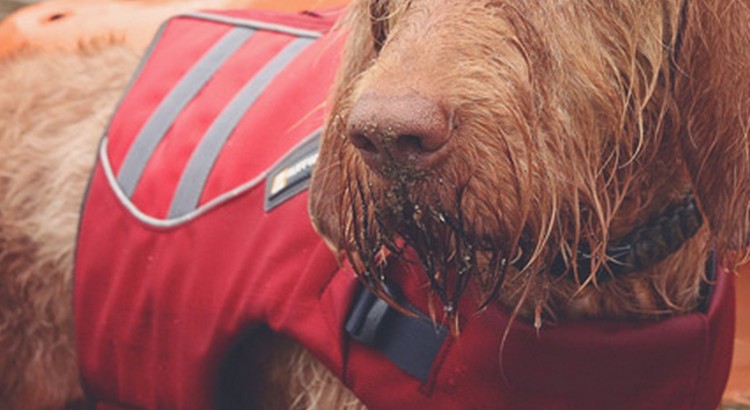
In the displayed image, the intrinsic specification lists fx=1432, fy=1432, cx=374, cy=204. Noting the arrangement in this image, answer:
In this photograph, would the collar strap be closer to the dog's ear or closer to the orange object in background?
the dog's ear

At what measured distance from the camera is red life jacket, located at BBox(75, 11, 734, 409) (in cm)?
237

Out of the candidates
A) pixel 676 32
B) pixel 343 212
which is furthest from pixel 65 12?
pixel 676 32

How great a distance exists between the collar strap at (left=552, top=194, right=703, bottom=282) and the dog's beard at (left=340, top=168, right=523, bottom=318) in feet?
0.77

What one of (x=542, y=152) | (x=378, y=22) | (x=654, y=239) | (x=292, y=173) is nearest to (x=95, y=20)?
(x=292, y=173)

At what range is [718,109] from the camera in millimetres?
2178

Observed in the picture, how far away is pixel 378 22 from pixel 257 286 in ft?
1.95

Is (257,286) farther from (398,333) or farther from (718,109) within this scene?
(718,109)

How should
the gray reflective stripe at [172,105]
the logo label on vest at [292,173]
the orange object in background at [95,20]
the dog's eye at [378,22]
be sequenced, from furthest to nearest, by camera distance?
the orange object in background at [95,20] < the gray reflective stripe at [172,105] < the logo label on vest at [292,173] < the dog's eye at [378,22]

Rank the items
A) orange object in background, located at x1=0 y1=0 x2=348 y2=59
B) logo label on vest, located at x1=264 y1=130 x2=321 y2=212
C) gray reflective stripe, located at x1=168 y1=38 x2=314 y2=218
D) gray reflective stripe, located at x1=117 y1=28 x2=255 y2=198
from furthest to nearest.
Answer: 1. orange object in background, located at x1=0 y1=0 x2=348 y2=59
2. gray reflective stripe, located at x1=117 y1=28 x2=255 y2=198
3. gray reflective stripe, located at x1=168 y1=38 x2=314 y2=218
4. logo label on vest, located at x1=264 y1=130 x2=321 y2=212

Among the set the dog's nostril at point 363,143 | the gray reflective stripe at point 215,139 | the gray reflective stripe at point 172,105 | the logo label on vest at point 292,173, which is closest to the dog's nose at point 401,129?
the dog's nostril at point 363,143

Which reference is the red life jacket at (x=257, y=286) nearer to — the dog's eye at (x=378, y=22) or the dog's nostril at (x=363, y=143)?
the dog's eye at (x=378, y=22)

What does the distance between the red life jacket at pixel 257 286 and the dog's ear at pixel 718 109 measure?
0.81ft

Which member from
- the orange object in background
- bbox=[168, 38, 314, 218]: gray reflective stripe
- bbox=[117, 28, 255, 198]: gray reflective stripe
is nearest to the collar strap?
bbox=[168, 38, 314, 218]: gray reflective stripe

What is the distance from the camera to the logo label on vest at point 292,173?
264cm
